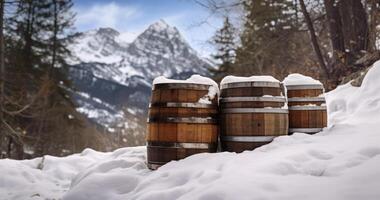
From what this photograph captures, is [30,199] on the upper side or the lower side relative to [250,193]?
lower

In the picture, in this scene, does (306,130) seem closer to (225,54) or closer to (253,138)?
(253,138)

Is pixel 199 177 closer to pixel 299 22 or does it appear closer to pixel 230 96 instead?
pixel 230 96

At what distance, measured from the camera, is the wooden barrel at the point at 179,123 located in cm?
389

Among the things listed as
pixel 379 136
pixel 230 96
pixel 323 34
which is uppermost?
pixel 323 34

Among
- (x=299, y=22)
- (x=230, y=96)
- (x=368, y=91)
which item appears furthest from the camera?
(x=299, y=22)

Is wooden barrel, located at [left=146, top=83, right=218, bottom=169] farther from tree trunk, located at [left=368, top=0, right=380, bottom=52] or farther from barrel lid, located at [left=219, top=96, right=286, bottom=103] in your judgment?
tree trunk, located at [left=368, top=0, right=380, bottom=52]

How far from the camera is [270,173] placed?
114 inches

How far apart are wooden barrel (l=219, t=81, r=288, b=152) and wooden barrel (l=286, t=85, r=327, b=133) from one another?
29cm

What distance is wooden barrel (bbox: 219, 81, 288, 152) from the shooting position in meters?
3.91

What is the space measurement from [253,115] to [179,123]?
0.74 m

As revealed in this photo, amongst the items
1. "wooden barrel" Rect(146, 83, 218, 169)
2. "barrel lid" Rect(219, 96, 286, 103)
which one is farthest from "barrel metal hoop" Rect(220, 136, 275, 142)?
"barrel lid" Rect(219, 96, 286, 103)

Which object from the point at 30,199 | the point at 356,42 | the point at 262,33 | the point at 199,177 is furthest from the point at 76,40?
the point at 199,177

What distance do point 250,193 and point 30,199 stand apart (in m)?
3.14

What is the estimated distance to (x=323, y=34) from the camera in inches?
509
